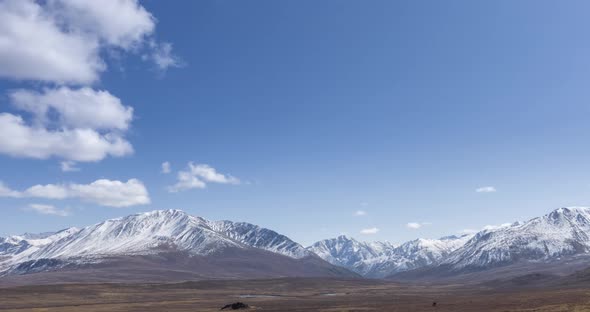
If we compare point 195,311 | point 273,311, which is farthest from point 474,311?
point 195,311

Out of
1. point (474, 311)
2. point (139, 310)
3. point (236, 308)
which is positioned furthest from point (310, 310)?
point (139, 310)

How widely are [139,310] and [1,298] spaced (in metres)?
90.9

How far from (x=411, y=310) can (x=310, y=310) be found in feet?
84.9

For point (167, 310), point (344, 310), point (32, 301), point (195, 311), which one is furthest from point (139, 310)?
point (32, 301)

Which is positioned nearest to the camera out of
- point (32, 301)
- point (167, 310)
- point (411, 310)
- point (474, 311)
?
point (474, 311)

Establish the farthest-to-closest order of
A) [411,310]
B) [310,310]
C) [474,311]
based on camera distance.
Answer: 1. [310,310]
2. [411,310]
3. [474,311]

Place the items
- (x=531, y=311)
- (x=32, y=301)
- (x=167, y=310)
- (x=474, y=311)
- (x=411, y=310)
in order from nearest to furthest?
(x=531, y=311) → (x=474, y=311) → (x=411, y=310) → (x=167, y=310) → (x=32, y=301)

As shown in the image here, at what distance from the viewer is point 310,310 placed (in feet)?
410

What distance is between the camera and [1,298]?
196250 mm

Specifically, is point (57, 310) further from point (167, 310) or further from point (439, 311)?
point (439, 311)

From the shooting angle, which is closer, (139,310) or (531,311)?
(531,311)

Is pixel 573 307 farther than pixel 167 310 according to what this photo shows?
No

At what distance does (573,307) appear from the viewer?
288 feet

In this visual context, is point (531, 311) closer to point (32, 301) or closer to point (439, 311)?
point (439, 311)
